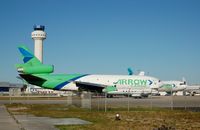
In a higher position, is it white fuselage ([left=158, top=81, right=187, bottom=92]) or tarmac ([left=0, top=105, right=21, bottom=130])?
white fuselage ([left=158, top=81, right=187, bottom=92])

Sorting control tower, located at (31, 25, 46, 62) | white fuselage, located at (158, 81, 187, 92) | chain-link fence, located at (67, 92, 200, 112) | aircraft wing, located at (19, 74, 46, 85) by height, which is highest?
control tower, located at (31, 25, 46, 62)

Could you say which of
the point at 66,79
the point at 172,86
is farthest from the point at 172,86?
the point at 66,79

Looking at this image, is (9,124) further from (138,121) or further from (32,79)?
(32,79)

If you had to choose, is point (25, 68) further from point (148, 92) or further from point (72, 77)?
point (148, 92)

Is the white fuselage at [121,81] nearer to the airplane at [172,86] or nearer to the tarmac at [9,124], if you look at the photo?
the airplane at [172,86]

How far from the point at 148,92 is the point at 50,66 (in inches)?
737

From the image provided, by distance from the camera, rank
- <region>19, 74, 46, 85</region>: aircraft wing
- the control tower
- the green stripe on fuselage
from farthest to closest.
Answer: the control tower < the green stripe on fuselage < <region>19, 74, 46, 85</region>: aircraft wing

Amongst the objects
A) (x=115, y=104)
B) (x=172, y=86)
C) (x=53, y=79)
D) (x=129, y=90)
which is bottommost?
(x=115, y=104)

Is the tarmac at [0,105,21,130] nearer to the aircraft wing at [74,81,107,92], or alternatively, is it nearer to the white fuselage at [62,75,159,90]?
the aircraft wing at [74,81,107,92]

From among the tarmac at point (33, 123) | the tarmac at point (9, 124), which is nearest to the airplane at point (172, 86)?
the tarmac at point (33, 123)

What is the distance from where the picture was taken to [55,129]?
15109 mm

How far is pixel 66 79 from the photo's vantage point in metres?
66.8

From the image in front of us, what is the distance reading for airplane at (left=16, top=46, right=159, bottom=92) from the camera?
63500 mm

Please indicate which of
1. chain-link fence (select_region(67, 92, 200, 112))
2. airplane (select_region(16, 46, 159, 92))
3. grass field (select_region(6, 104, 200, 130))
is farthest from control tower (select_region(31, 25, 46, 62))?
grass field (select_region(6, 104, 200, 130))
